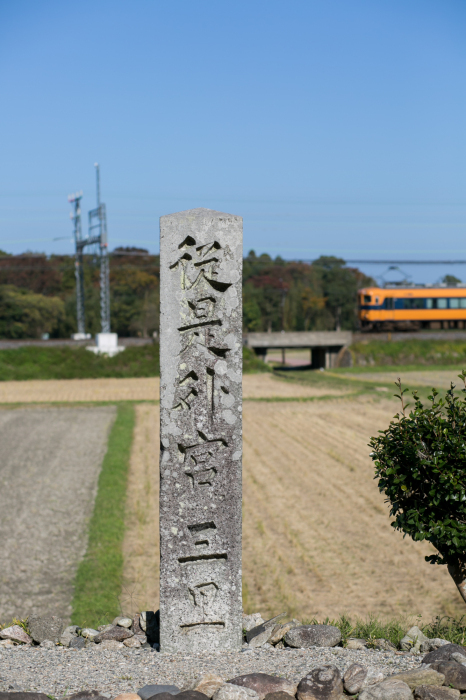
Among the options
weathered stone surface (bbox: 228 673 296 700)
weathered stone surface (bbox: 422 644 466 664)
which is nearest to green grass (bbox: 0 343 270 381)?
weathered stone surface (bbox: 422 644 466 664)

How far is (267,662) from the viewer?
506cm

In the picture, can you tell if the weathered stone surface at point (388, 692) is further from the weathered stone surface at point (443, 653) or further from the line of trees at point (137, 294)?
the line of trees at point (137, 294)

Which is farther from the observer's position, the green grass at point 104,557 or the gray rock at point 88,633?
the green grass at point 104,557

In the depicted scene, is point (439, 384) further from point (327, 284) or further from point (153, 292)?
point (327, 284)

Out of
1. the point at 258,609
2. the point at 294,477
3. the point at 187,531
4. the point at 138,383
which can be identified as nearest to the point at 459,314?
the point at 138,383

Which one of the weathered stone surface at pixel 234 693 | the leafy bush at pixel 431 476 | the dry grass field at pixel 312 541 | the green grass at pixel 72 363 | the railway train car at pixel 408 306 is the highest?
the railway train car at pixel 408 306

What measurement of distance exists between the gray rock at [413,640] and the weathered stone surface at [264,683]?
1.35 m

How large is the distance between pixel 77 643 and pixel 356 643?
7.87 ft

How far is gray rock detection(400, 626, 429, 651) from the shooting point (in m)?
5.32

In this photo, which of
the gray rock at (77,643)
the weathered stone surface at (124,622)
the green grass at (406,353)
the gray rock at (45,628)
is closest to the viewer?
the gray rock at (77,643)

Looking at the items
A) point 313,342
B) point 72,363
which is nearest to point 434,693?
point 72,363

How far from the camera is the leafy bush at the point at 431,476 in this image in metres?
5.29

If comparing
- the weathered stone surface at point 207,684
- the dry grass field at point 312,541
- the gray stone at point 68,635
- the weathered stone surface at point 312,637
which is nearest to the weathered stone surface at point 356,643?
the weathered stone surface at point 312,637

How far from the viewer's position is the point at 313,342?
52.6 m
